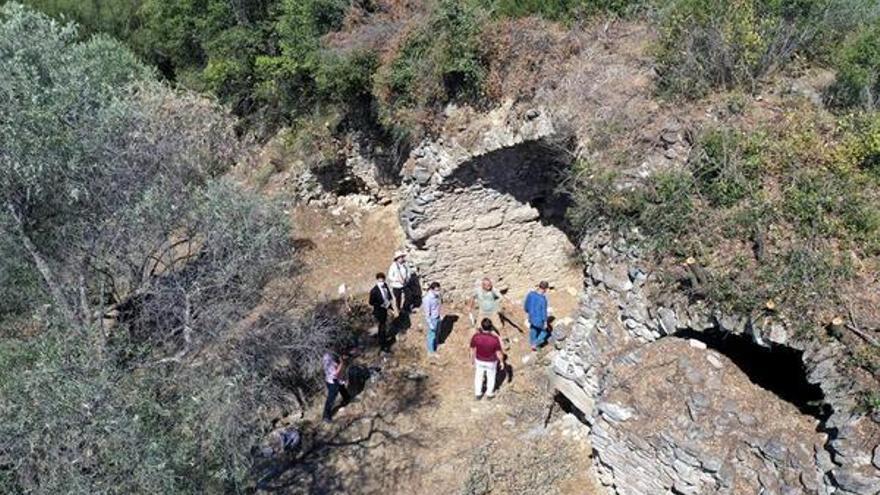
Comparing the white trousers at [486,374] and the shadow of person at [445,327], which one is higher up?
the white trousers at [486,374]

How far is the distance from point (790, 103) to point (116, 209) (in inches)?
354

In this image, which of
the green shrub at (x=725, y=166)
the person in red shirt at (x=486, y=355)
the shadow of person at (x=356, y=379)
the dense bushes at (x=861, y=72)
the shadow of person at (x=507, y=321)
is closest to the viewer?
the green shrub at (x=725, y=166)

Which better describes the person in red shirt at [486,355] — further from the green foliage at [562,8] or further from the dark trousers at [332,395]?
the green foliage at [562,8]

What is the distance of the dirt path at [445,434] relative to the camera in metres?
8.91

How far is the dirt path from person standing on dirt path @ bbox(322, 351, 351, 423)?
16cm

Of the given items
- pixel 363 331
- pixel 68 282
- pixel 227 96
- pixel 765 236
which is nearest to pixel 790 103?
pixel 765 236

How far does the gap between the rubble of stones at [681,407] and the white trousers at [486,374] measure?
0.98m

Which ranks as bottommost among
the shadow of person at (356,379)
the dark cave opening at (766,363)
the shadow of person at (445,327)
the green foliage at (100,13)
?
the shadow of person at (445,327)

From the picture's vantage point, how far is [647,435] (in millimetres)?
7676

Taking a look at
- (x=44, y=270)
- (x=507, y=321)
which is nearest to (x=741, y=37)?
(x=507, y=321)

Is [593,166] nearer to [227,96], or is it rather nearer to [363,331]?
[363,331]

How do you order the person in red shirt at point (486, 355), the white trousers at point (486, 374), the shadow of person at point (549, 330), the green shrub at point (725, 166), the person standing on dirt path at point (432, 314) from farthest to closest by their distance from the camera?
the shadow of person at point (549, 330), the person standing on dirt path at point (432, 314), the white trousers at point (486, 374), the person in red shirt at point (486, 355), the green shrub at point (725, 166)

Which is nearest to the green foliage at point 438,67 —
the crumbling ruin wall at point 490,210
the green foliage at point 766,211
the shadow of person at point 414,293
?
the crumbling ruin wall at point 490,210

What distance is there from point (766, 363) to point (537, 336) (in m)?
3.53
